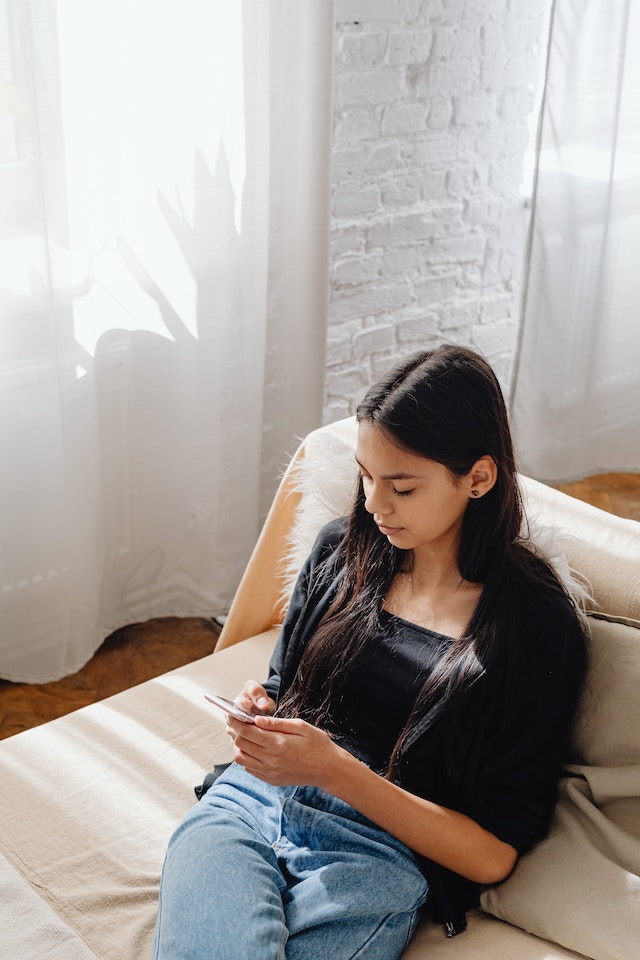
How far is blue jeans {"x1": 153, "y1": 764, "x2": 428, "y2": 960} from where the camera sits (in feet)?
3.96

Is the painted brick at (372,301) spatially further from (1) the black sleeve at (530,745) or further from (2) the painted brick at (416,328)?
(1) the black sleeve at (530,745)

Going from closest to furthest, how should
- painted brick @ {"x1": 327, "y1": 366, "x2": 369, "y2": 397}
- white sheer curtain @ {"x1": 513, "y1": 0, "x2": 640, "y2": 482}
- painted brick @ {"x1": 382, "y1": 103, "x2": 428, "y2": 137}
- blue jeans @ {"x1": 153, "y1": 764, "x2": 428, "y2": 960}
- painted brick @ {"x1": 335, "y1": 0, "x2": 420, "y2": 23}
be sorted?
blue jeans @ {"x1": 153, "y1": 764, "x2": 428, "y2": 960} < painted brick @ {"x1": 335, "y1": 0, "x2": 420, "y2": 23} < painted brick @ {"x1": 382, "y1": 103, "x2": 428, "y2": 137} < painted brick @ {"x1": 327, "y1": 366, "x2": 369, "y2": 397} < white sheer curtain @ {"x1": 513, "y1": 0, "x2": 640, "y2": 482}

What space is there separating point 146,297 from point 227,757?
1.18m

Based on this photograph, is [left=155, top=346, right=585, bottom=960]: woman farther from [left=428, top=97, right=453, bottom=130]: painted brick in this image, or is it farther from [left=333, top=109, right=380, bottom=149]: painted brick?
[left=428, top=97, right=453, bottom=130]: painted brick

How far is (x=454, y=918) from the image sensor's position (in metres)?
1.34

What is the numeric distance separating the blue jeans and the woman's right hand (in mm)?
106

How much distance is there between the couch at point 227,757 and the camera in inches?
52.0

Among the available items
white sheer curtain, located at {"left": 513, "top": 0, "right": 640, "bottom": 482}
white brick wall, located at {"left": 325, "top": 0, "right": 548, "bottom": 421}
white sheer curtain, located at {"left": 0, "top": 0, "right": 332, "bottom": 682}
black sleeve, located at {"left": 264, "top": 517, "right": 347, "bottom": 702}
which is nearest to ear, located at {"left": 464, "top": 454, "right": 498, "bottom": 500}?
black sleeve, located at {"left": 264, "top": 517, "right": 347, "bottom": 702}

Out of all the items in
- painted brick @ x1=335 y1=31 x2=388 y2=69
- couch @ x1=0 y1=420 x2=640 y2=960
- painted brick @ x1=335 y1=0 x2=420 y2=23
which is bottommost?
couch @ x1=0 y1=420 x2=640 y2=960

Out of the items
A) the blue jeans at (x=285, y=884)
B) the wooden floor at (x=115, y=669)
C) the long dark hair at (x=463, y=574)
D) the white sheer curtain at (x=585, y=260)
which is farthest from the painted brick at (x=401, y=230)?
the blue jeans at (x=285, y=884)

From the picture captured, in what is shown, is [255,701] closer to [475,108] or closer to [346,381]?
[346,381]

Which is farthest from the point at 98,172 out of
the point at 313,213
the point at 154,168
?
the point at 313,213

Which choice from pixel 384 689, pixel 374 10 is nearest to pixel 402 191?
pixel 374 10

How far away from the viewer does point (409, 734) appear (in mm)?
1375
